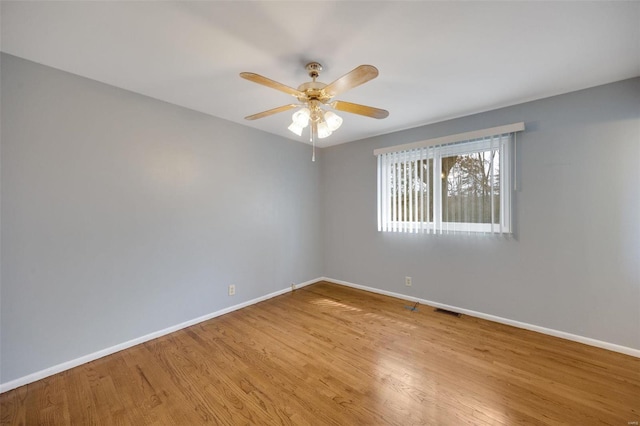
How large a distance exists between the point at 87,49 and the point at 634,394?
439 centimetres

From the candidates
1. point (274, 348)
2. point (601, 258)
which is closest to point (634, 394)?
point (601, 258)

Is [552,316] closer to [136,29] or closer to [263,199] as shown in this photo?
[263,199]

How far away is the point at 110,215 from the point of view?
7.02 feet

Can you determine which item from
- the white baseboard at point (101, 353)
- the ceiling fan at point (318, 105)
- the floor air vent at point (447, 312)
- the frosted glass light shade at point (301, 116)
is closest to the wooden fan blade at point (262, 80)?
the ceiling fan at point (318, 105)

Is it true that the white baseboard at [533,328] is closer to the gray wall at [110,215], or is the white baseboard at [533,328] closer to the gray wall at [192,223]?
the gray wall at [192,223]

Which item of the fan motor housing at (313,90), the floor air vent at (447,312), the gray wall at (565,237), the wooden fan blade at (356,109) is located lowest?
the floor air vent at (447,312)

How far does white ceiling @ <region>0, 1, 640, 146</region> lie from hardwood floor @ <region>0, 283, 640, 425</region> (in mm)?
2361

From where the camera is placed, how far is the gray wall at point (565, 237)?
81.9 inches

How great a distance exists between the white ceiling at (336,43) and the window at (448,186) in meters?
0.65

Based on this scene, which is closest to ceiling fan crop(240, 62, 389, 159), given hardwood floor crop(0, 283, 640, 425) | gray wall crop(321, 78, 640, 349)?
gray wall crop(321, 78, 640, 349)

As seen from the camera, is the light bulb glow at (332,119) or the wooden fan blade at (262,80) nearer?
the wooden fan blade at (262,80)

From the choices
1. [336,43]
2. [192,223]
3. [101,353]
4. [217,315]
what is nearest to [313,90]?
[336,43]

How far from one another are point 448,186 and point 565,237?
116cm

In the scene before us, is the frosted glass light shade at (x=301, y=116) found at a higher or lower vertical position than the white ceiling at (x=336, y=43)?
lower
